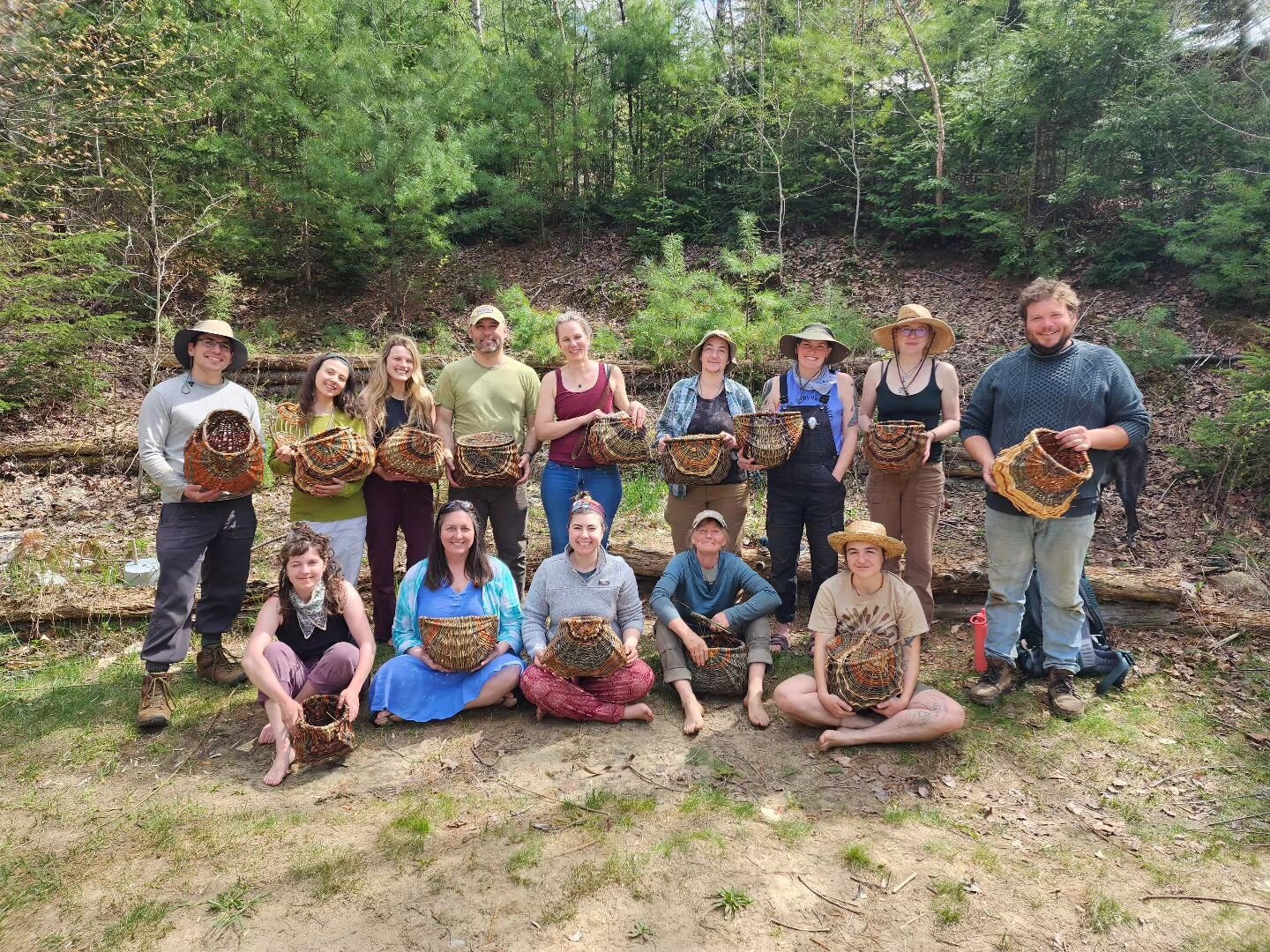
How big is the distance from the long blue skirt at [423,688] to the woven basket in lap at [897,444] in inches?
87.8

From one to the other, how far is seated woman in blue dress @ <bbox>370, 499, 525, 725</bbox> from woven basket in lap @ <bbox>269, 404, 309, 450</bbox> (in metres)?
0.97

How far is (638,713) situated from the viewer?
384 cm

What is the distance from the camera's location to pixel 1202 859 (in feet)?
9.20

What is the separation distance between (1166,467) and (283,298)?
12057mm

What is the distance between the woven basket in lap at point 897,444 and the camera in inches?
154

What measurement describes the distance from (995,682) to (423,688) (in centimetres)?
305

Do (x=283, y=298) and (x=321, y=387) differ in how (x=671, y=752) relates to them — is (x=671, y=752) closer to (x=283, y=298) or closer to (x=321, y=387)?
(x=321, y=387)

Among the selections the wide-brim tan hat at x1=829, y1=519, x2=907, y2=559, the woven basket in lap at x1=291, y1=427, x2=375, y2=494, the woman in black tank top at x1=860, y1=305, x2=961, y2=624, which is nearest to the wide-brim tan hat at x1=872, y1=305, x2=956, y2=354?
the woman in black tank top at x1=860, y1=305, x2=961, y2=624

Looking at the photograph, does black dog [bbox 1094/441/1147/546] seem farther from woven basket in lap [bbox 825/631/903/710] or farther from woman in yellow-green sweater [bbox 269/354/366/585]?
woman in yellow-green sweater [bbox 269/354/366/585]

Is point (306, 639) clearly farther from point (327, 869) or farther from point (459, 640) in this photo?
point (327, 869)

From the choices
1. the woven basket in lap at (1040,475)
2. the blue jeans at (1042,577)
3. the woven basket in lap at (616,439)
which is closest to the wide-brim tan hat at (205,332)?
the woven basket in lap at (616,439)

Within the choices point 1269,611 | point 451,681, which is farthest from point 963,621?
point 451,681

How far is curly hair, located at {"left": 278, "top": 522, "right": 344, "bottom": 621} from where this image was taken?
360 centimetres

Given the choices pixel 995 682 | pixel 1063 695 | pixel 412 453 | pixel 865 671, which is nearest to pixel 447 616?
pixel 412 453
